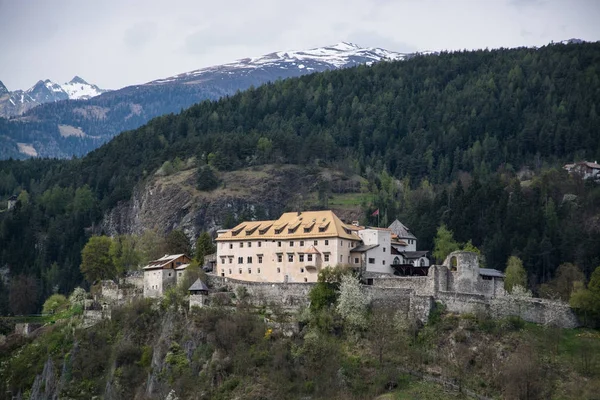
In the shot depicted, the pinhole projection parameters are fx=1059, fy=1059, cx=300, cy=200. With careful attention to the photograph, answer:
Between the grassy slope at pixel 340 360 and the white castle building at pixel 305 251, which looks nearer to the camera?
the grassy slope at pixel 340 360

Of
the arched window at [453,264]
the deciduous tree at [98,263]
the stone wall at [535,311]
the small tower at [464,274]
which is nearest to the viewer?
the stone wall at [535,311]

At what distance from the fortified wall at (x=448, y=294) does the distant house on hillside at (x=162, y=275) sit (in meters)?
9.88

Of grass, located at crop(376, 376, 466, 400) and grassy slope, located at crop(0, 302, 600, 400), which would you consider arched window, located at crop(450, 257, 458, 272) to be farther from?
grass, located at crop(376, 376, 466, 400)

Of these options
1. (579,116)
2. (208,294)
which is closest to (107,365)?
(208,294)

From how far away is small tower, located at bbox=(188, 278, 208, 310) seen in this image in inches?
3846

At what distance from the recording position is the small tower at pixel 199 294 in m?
97.7

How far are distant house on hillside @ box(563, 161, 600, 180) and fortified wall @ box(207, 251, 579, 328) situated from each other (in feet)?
221

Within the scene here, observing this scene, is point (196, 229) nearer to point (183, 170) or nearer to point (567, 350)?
point (183, 170)

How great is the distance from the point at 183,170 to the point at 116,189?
1339 cm

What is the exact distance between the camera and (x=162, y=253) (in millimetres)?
122250

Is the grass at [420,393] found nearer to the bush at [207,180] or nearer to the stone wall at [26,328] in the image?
the stone wall at [26,328]

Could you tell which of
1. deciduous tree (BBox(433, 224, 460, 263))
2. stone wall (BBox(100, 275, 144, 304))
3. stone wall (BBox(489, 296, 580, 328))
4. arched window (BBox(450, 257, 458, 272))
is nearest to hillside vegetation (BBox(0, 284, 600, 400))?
stone wall (BBox(489, 296, 580, 328))

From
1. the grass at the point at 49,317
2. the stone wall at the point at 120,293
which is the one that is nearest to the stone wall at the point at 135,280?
the stone wall at the point at 120,293

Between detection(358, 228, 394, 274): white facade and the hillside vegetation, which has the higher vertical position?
detection(358, 228, 394, 274): white facade
